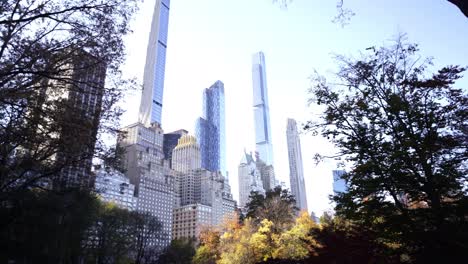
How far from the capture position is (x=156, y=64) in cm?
18838

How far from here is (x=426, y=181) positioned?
10398mm

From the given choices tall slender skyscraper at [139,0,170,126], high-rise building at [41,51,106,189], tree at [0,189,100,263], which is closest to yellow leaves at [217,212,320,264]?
tree at [0,189,100,263]

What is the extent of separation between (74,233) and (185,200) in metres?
109

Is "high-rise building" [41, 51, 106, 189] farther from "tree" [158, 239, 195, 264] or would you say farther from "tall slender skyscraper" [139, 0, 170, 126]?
"tall slender skyscraper" [139, 0, 170, 126]

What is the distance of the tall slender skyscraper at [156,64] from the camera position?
596 feet

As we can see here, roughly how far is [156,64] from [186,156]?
53614 mm

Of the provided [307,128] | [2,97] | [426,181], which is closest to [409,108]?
[426,181]

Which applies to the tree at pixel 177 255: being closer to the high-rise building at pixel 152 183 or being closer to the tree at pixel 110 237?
the tree at pixel 110 237

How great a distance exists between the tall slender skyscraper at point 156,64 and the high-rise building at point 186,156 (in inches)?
762

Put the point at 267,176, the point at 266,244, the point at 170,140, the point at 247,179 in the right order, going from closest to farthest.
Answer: the point at 266,244 → the point at 247,179 → the point at 267,176 → the point at 170,140

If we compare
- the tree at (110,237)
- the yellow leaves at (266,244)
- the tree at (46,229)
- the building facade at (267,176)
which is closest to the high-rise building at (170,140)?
the building facade at (267,176)

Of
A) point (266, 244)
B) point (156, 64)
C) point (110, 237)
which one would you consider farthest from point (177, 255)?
point (156, 64)

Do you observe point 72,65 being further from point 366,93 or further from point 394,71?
point 394,71

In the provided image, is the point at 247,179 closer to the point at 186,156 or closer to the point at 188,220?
the point at 186,156
